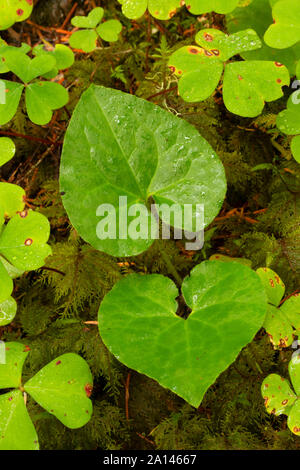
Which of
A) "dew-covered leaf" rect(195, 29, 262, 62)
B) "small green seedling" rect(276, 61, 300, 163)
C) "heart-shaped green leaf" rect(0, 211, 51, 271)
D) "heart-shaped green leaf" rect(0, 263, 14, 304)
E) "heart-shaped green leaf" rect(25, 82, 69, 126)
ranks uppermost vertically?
"dew-covered leaf" rect(195, 29, 262, 62)

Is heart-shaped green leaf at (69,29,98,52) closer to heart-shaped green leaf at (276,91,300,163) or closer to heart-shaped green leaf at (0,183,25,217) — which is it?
heart-shaped green leaf at (0,183,25,217)

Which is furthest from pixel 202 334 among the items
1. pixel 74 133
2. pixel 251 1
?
pixel 251 1

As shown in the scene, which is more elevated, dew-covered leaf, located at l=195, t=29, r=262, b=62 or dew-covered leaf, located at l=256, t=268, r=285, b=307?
dew-covered leaf, located at l=195, t=29, r=262, b=62

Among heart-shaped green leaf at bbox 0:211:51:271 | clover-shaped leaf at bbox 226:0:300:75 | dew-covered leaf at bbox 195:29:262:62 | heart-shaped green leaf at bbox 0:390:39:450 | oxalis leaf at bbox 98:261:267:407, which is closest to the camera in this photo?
oxalis leaf at bbox 98:261:267:407

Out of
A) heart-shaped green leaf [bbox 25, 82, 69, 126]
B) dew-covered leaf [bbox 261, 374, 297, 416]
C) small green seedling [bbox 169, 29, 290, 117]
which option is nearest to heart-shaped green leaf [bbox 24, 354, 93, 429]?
dew-covered leaf [bbox 261, 374, 297, 416]

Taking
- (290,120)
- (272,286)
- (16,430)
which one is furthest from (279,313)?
(16,430)

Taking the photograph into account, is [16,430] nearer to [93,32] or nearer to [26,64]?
[26,64]

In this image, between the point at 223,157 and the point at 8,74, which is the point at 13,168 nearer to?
the point at 8,74
